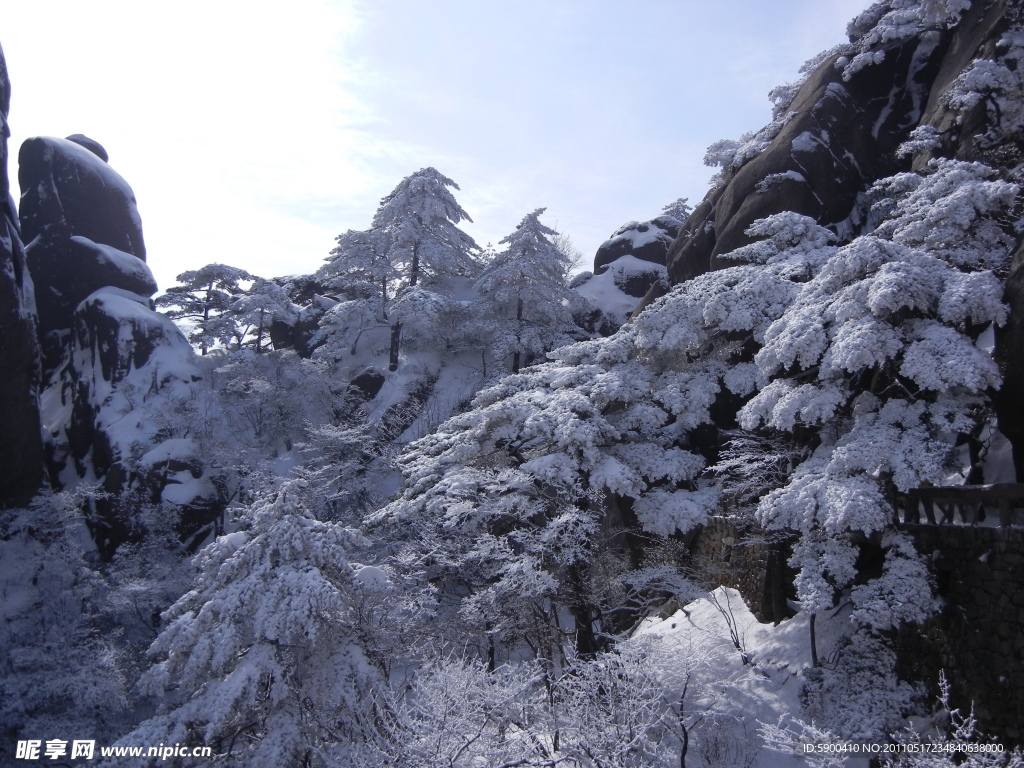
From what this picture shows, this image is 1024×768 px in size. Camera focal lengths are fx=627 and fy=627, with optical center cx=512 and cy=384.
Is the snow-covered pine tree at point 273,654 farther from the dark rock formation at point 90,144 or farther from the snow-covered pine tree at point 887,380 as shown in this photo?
the dark rock formation at point 90,144

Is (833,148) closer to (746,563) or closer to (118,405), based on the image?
(746,563)

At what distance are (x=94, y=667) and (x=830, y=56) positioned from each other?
31.2 m

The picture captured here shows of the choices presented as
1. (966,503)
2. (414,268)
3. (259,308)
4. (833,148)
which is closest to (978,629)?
(966,503)

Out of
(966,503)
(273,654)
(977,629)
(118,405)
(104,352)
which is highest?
(104,352)

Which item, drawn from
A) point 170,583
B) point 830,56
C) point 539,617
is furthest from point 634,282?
point 170,583

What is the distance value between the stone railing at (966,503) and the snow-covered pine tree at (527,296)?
670 inches

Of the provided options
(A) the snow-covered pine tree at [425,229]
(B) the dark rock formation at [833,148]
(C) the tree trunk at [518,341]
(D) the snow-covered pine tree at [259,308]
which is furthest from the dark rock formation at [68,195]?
(B) the dark rock formation at [833,148]

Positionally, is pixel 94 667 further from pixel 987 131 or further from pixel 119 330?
pixel 987 131

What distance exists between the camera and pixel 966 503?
9.52 m

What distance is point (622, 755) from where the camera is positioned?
326 inches

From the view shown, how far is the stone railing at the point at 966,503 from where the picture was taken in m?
8.75

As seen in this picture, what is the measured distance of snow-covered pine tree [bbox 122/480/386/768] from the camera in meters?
9.81

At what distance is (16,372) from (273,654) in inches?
995

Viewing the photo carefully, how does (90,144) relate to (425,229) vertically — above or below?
above
